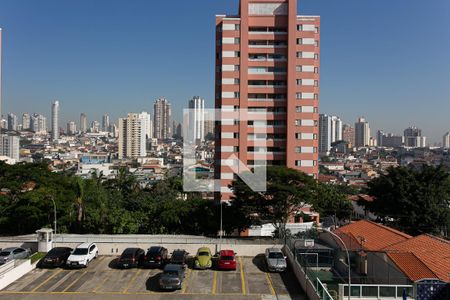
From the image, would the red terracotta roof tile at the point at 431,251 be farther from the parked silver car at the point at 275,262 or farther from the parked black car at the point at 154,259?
the parked black car at the point at 154,259

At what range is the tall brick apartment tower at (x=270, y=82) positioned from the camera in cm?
3703

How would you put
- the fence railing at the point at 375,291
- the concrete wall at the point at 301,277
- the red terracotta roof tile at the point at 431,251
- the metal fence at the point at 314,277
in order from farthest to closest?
1. the red terracotta roof tile at the point at 431,251
2. the concrete wall at the point at 301,277
3. the fence railing at the point at 375,291
4. the metal fence at the point at 314,277

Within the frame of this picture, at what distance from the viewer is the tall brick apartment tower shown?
121ft

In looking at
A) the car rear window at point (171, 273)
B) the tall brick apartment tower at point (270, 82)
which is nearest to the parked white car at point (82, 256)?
the car rear window at point (171, 273)

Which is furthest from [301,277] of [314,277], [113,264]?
[113,264]

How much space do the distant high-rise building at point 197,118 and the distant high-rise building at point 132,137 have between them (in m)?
89.3

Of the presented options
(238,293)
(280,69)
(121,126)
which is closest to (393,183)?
(280,69)

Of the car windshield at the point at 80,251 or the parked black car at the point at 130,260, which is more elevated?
the car windshield at the point at 80,251

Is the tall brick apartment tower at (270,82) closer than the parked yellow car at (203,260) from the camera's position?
No

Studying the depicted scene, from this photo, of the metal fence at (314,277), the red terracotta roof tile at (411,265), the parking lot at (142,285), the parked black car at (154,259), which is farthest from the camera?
the parked black car at (154,259)

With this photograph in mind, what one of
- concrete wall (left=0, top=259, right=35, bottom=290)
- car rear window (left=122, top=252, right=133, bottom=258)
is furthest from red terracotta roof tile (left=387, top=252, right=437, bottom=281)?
concrete wall (left=0, top=259, right=35, bottom=290)

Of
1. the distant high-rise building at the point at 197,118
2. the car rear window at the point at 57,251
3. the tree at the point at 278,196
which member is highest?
the distant high-rise building at the point at 197,118

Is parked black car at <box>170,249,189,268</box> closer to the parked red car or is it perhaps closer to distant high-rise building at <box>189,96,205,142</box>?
the parked red car

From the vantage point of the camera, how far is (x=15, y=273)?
53.4ft
